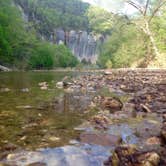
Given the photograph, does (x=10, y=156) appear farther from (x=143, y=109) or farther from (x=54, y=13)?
(x=54, y=13)

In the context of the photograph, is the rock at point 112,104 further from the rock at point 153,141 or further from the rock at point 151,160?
the rock at point 151,160

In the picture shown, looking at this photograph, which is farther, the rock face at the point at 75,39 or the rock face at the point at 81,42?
the rock face at the point at 81,42

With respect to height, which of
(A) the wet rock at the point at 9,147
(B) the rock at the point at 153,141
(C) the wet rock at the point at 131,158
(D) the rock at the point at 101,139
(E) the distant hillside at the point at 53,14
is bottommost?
(D) the rock at the point at 101,139

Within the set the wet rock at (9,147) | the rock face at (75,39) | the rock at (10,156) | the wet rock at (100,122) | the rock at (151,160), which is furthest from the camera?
the rock face at (75,39)

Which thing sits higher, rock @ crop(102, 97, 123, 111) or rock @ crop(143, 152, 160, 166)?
rock @ crop(143, 152, 160, 166)

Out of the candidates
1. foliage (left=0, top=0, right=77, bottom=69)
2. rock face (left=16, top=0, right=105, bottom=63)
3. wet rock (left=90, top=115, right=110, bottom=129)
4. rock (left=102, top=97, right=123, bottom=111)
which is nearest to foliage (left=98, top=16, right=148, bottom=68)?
foliage (left=0, top=0, right=77, bottom=69)

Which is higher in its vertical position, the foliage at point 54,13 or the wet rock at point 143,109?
the foliage at point 54,13

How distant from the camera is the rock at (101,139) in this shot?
293 centimetres

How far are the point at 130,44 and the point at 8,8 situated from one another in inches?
906

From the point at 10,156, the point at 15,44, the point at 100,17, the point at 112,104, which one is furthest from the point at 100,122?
the point at 15,44

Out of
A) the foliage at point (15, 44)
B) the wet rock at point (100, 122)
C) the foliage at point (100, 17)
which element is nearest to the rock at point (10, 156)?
the wet rock at point (100, 122)

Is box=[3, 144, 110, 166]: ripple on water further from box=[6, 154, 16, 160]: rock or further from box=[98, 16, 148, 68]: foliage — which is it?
box=[98, 16, 148, 68]: foliage

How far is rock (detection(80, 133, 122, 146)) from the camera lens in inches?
116

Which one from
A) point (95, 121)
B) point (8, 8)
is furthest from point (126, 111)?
point (8, 8)
